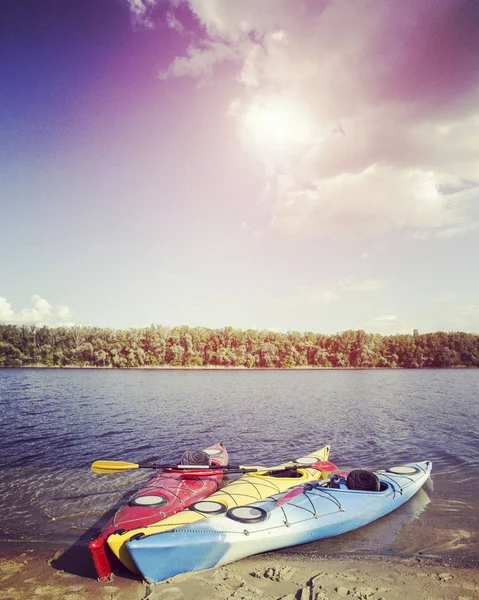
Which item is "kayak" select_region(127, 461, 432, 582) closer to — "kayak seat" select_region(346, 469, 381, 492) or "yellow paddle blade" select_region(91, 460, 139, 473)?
"kayak seat" select_region(346, 469, 381, 492)

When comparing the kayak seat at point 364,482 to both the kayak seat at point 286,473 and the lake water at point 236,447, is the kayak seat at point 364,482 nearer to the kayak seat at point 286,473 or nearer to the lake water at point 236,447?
the lake water at point 236,447

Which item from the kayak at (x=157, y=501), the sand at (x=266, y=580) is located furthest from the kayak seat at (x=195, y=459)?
the sand at (x=266, y=580)

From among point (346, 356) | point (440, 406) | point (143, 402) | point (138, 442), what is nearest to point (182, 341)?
point (346, 356)

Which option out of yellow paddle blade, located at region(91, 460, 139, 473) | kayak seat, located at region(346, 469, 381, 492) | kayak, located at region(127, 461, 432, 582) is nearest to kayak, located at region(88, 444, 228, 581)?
kayak, located at region(127, 461, 432, 582)

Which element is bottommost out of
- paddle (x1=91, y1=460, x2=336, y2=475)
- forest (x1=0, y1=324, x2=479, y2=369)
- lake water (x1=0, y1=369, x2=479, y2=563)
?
lake water (x1=0, y1=369, x2=479, y2=563)

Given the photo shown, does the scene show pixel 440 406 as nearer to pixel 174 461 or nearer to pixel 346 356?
pixel 174 461

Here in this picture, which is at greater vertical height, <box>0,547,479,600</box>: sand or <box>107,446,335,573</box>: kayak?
<box>107,446,335,573</box>: kayak

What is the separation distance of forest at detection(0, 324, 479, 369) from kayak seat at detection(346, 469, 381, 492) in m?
81.6

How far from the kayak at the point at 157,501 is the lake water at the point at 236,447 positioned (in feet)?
4.61

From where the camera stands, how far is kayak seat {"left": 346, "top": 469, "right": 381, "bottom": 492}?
8.44m

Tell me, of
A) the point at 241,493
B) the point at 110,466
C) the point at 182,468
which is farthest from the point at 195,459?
the point at 110,466

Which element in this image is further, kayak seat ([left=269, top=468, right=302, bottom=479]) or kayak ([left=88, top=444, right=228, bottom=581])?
kayak seat ([left=269, top=468, right=302, bottom=479])

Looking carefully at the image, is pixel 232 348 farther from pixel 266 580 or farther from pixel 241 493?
pixel 266 580

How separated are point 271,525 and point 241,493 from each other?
1.54 meters
